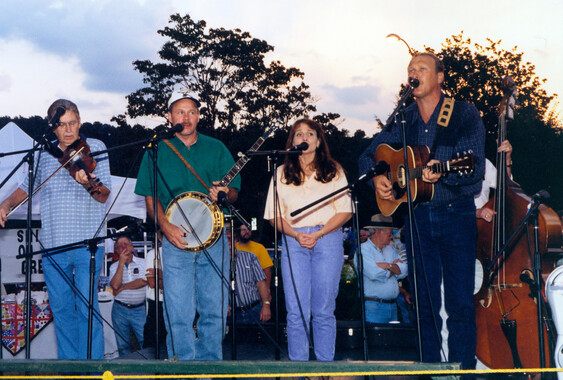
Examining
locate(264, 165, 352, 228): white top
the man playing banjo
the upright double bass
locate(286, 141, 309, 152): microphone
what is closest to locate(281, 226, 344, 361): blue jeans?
locate(264, 165, 352, 228): white top

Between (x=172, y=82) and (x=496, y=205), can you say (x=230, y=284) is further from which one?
(x=172, y=82)

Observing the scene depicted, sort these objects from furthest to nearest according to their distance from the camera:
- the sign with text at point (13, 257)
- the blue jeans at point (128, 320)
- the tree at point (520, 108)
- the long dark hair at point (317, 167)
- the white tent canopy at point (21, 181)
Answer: the tree at point (520, 108), the sign with text at point (13, 257), the blue jeans at point (128, 320), the white tent canopy at point (21, 181), the long dark hair at point (317, 167)

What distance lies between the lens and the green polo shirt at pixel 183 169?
193 inches

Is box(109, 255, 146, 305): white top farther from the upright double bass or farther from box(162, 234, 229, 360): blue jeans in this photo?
the upright double bass

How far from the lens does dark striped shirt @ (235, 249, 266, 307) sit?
799 cm

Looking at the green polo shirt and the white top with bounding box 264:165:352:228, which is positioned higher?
the green polo shirt

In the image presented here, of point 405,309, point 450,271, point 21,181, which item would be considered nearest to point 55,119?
point 450,271

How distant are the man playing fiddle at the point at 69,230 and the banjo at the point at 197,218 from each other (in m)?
0.62

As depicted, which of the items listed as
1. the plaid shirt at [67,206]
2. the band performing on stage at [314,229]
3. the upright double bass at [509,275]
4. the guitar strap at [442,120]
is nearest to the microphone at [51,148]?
the band performing on stage at [314,229]

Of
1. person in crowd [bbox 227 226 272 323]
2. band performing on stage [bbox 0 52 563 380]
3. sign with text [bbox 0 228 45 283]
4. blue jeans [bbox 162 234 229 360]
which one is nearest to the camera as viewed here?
band performing on stage [bbox 0 52 563 380]

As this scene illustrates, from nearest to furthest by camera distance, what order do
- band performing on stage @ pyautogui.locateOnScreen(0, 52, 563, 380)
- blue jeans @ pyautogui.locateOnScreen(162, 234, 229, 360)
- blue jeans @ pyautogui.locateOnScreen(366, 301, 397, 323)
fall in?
band performing on stage @ pyautogui.locateOnScreen(0, 52, 563, 380) < blue jeans @ pyautogui.locateOnScreen(162, 234, 229, 360) < blue jeans @ pyautogui.locateOnScreen(366, 301, 397, 323)

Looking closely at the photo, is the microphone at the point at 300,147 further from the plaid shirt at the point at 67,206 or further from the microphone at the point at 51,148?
the microphone at the point at 51,148

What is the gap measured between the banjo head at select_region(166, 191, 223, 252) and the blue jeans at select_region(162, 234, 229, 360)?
0.29 feet

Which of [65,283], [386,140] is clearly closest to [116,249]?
[65,283]
